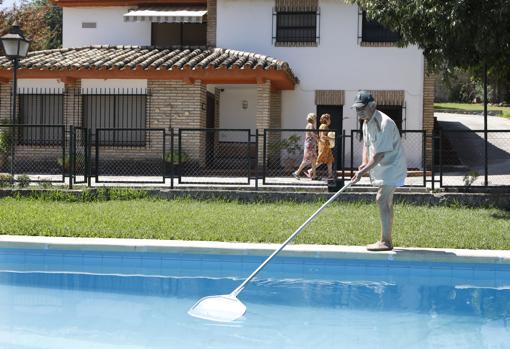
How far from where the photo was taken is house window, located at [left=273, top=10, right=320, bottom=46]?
19625 mm

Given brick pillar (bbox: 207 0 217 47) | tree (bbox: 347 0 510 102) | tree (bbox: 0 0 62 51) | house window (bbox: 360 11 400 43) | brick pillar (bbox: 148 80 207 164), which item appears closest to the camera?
tree (bbox: 347 0 510 102)

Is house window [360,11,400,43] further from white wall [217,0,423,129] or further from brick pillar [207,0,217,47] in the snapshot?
brick pillar [207,0,217,47]

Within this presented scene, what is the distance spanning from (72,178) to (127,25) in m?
8.79

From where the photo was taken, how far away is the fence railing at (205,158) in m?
13.5

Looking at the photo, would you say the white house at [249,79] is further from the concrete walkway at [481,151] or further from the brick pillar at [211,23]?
the concrete walkway at [481,151]

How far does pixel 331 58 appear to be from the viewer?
1947 centimetres

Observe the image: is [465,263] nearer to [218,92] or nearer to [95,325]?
[95,325]

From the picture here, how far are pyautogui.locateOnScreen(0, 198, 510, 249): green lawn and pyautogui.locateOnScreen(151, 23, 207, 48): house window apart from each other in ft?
30.8

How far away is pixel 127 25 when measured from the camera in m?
21.1

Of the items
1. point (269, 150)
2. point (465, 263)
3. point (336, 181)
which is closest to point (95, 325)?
point (465, 263)

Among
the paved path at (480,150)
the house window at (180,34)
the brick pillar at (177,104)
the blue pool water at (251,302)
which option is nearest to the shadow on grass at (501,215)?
the blue pool water at (251,302)

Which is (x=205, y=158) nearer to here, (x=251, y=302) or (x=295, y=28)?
(x=295, y=28)

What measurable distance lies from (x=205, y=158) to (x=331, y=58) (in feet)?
18.8

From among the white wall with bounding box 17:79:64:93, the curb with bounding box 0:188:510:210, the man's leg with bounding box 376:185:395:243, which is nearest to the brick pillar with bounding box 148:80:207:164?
the white wall with bounding box 17:79:64:93
